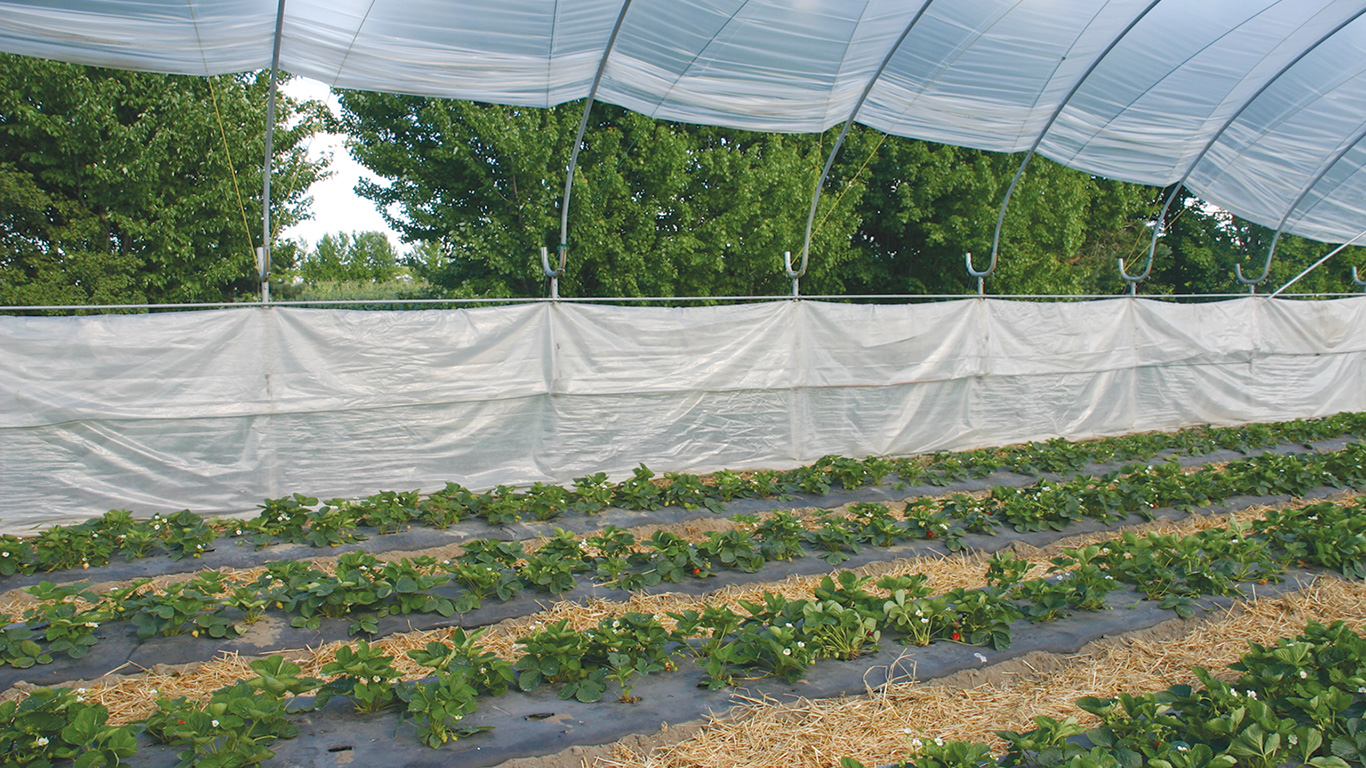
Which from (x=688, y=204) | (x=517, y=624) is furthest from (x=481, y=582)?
(x=688, y=204)

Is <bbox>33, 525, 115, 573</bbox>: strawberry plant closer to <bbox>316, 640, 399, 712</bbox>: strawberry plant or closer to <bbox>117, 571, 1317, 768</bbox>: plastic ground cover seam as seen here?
<bbox>117, 571, 1317, 768</bbox>: plastic ground cover seam

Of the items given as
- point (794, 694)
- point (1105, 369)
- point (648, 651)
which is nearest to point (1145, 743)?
point (794, 694)

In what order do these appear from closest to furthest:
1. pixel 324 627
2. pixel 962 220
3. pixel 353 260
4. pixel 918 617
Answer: pixel 918 617 < pixel 324 627 < pixel 962 220 < pixel 353 260

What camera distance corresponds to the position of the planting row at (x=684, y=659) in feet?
8.42

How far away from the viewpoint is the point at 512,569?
4500 mm

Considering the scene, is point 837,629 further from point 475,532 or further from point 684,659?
point 475,532

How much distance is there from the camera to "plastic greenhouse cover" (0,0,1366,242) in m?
5.80

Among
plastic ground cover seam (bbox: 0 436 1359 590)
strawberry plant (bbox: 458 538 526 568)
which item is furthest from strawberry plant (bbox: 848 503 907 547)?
strawberry plant (bbox: 458 538 526 568)

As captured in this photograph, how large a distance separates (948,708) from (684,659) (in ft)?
3.37

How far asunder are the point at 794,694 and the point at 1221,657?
6.45 ft

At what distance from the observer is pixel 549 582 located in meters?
4.28

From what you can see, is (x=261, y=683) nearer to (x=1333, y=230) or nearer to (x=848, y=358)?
(x=848, y=358)

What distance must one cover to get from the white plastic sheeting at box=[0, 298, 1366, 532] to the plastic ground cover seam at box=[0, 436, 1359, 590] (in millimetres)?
1167

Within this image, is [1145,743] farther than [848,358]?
No
